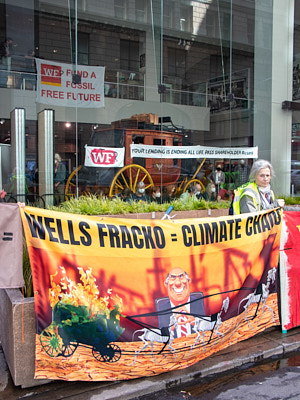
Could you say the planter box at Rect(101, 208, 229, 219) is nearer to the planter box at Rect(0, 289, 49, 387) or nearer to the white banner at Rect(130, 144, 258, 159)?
the white banner at Rect(130, 144, 258, 159)

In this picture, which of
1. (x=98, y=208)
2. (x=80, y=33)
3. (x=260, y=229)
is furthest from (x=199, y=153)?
(x=260, y=229)

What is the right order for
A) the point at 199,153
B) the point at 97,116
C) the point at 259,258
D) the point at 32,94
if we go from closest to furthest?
the point at 259,258 → the point at 32,94 → the point at 97,116 → the point at 199,153

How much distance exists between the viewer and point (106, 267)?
3527 millimetres

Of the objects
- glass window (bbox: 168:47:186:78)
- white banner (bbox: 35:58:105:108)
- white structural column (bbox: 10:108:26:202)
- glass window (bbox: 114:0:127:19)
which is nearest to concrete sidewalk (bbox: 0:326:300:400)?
white structural column (bbox: 10:108:26:202)

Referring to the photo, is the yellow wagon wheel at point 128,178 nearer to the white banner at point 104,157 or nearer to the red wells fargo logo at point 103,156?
the white banner at point 104,157

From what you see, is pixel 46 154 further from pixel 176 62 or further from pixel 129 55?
pixel 176 62

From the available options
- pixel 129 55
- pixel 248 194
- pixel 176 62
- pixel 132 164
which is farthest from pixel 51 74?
pixel 248 194

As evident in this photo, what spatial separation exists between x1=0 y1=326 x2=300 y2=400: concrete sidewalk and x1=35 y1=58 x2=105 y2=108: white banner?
27.6 feet

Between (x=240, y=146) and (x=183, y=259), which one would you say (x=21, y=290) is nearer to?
(x=183, y=259)

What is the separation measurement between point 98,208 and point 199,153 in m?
6.34

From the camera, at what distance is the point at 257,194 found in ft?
15.9

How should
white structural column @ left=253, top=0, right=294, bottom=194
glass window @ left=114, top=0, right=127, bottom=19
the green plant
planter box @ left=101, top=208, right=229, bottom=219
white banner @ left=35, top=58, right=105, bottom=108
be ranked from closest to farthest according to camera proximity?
1. the green plant
2. planter box @ left=101, top=208, right=229, bottom=219
3. white banner @ left=35, top=58, right=105, bottom=108
4. glass window @ left=114, top=0, right=127, bottom=19
5. white structural column @ left=253, top=0, right=294, bottom=194

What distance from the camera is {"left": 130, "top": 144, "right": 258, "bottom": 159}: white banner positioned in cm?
1218

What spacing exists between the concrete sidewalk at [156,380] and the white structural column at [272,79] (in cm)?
1110
